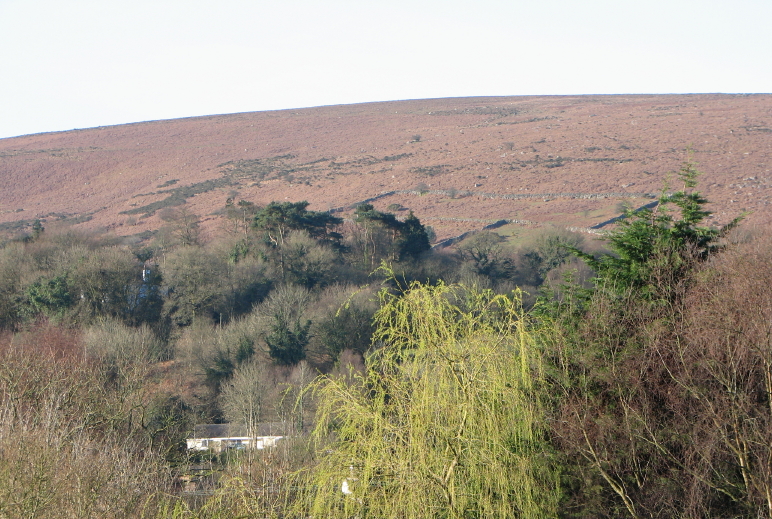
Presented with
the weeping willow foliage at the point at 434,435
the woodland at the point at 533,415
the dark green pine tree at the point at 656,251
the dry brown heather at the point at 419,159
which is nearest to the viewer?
the weeping willow foliage at the point at 434,435

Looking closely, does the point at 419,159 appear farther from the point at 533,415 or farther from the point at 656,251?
the point at 533,415

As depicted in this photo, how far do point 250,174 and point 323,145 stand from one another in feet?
46.4

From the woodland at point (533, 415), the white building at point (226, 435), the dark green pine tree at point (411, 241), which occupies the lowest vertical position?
the white building at point (226, 435)

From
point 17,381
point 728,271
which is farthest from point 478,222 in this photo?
point 728,271

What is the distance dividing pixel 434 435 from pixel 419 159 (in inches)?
3060

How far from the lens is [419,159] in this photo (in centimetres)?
8350

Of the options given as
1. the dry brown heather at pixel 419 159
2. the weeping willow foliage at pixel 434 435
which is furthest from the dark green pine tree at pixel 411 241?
the weeping willow foliage at pixel 434 435

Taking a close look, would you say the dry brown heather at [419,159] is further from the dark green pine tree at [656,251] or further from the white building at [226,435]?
the dark green pine tree at [656,251]

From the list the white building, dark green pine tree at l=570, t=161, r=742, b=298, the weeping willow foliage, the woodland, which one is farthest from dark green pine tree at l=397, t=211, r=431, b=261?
the weeping willow foliage

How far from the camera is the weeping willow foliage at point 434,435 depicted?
22.2ft

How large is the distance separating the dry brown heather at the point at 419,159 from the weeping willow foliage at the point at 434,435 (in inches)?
1813

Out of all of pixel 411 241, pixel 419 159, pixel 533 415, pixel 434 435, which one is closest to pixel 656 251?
pixel 533 415

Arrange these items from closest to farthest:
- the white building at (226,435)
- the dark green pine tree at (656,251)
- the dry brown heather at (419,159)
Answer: the dark green pine tree at (656,251) → the white building at (226,435) → the dry brown heather at (419,159)

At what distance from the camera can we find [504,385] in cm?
762
